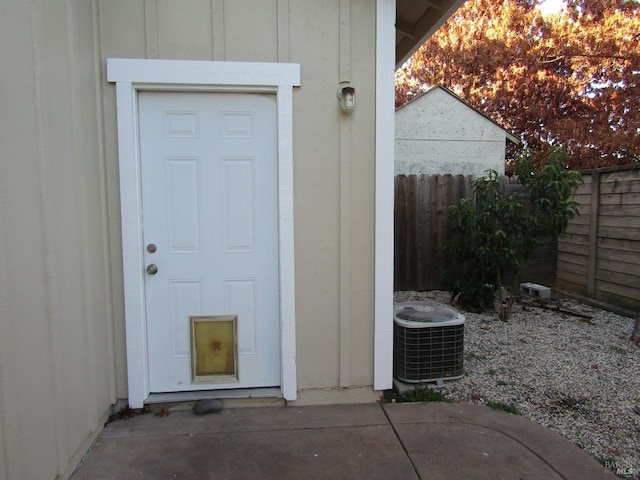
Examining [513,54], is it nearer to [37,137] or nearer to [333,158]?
[333,158]

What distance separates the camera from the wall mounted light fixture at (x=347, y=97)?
2797 mm

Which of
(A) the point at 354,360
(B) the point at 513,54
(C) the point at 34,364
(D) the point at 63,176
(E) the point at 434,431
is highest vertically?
(B) the point at 513,54

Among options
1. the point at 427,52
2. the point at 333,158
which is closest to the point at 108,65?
the point at 333,158

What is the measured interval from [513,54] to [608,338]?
10185 millimetres

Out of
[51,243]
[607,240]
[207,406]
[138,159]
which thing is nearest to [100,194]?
[138,159]

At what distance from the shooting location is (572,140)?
452 inches

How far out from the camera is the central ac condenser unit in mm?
3215

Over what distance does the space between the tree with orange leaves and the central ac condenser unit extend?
903 cm

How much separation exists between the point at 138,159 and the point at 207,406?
1744mm

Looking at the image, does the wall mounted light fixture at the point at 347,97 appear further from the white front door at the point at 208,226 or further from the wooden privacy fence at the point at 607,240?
the wooden privacy fence at the point at 607,240

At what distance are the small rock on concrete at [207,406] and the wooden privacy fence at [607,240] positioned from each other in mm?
4953

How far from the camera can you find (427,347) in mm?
3230

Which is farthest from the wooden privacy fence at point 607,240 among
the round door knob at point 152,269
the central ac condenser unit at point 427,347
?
the round door knob at point 152,269

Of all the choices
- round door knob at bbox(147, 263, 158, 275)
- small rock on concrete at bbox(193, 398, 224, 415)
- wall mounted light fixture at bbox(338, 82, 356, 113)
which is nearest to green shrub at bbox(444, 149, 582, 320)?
wall mounted light fixture at bbox(338, 82, 356, 113)
